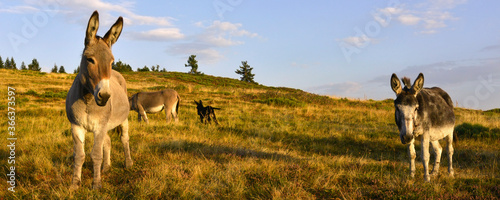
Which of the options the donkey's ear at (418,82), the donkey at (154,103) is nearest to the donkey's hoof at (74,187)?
the donkey's ear at (418,82)

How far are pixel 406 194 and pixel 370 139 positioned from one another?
249 inches

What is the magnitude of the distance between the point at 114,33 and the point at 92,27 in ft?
1.09

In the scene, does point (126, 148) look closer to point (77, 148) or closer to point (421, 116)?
point (77, 148)

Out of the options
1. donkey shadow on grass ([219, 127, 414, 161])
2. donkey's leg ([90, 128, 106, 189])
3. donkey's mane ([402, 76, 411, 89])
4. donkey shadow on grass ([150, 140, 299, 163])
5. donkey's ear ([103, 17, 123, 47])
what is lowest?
donkey shadow on grass ([219, 127, 414, 161])

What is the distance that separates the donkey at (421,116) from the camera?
16.0 feet

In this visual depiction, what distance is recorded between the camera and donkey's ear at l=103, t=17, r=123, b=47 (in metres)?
4.12

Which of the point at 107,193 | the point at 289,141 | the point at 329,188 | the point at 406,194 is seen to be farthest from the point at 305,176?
the point at 289,141

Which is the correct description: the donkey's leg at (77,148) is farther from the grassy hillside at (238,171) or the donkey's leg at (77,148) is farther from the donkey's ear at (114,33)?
the donkey's ear at (114,33)

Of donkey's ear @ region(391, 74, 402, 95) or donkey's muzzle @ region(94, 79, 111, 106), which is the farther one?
donkey's ear @ region(391, 74, 402, 95)

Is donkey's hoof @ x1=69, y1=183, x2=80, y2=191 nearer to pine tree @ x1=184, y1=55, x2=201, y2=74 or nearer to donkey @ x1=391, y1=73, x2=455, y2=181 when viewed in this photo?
donkey @ x1=391, y1=73, x2=455, y2=181

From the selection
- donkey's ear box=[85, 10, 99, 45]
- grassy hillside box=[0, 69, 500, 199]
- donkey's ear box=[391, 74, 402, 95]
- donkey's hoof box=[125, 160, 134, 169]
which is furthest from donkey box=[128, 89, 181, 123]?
donkey's ear box=[391, 74, 402, 95]

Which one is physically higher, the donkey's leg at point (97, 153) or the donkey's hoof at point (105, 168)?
the donkey's leg at point (97, 153)

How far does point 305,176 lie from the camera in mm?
5332

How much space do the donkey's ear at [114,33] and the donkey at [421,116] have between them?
15.1 ft
